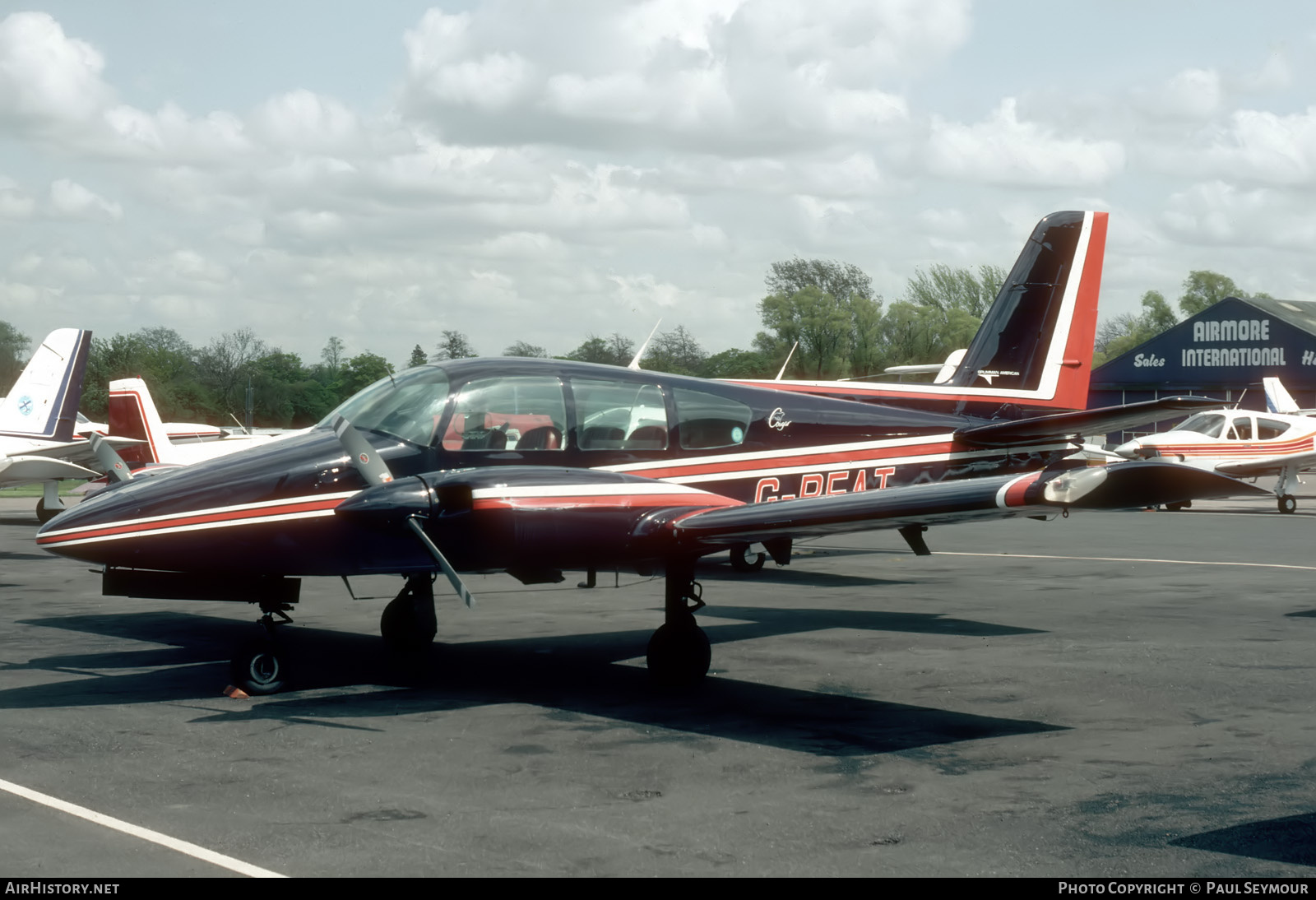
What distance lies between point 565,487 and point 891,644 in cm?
430

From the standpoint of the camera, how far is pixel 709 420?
10500 mm

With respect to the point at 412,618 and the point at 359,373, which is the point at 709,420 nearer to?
the point at 412,618

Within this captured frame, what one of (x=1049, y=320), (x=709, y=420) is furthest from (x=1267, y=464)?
(x=709, y=420)

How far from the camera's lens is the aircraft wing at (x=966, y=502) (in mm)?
6574

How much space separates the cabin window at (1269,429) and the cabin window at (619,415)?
25057mm

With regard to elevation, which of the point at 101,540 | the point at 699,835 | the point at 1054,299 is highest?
the point at 1054,299

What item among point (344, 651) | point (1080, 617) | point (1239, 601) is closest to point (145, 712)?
point (344, 651)

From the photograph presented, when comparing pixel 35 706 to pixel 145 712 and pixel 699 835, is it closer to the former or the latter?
pixel 145 712

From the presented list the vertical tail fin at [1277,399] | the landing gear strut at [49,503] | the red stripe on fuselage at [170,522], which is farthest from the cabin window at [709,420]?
the vertical tail fin at [1277,399]

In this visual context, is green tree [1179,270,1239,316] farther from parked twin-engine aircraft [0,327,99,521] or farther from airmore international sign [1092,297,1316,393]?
parked twin-engine aircraft [0,327,99,521]

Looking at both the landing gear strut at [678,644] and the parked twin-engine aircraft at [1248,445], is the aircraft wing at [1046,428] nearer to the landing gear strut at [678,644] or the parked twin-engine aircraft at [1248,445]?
the landing gear strut at [678,644]

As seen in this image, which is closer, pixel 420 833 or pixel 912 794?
pixel 420 833

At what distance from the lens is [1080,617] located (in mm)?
12719

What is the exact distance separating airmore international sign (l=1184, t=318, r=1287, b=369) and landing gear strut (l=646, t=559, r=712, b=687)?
60.3m
